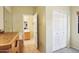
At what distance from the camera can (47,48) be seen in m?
2.15

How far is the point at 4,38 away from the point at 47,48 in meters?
0.69

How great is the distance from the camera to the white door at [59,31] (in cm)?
215

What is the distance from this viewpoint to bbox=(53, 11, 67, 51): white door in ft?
7.06

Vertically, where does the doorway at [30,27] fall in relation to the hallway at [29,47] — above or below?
above

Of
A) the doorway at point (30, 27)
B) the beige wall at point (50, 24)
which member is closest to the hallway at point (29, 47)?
the doorway at point (30, 27)

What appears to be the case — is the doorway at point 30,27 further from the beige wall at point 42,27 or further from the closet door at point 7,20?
the closet door at point 7,20

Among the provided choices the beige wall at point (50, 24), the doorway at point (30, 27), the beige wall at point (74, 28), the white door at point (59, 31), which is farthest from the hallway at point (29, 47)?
the beige wall at point (74, 28)

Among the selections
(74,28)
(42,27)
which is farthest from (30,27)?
(74,28)

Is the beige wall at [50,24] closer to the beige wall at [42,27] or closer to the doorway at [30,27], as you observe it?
the beige wall at [42,27]

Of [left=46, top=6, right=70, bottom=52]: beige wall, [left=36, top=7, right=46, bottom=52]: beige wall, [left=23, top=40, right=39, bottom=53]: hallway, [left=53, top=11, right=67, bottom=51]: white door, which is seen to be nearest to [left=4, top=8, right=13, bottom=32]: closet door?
[left=23, top=40, right=39, bottom=53]: hallway

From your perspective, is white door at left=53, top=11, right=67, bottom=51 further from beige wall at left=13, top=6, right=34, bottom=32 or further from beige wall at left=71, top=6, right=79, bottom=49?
beige wall at left=13, top=6, right=34, bottom=32

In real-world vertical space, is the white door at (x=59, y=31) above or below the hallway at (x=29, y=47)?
above

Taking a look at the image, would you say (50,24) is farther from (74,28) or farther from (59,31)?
(74,28)

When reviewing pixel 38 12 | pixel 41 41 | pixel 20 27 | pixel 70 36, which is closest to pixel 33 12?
pixel 38 12
